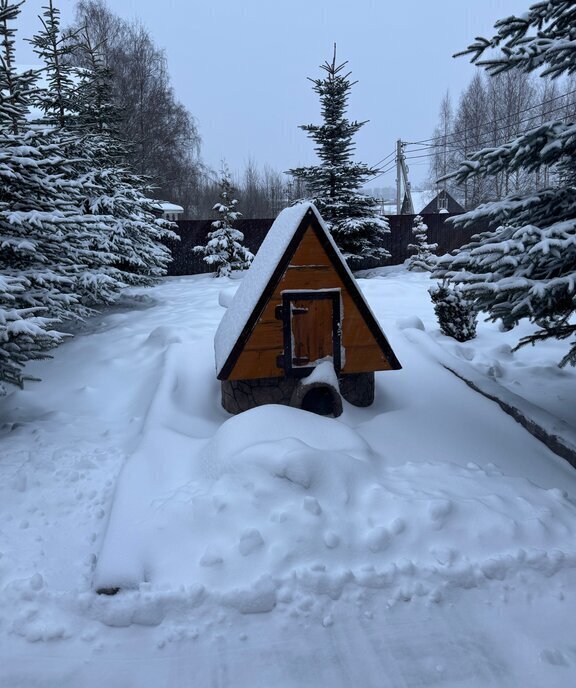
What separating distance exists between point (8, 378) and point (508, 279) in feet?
12.5

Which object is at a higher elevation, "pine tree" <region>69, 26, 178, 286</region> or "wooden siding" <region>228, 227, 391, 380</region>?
"pine tree" <region>69, 26, 178, 286</region>

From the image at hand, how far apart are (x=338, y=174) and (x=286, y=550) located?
541 inches

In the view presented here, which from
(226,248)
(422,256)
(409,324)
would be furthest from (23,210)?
(422,256)

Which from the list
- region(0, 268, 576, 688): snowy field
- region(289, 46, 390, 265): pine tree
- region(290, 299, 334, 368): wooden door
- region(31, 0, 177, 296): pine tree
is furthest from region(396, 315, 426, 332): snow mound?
region(289, 46, 390, 265): pine tree

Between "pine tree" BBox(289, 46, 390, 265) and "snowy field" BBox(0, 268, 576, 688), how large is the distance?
36.9 feet

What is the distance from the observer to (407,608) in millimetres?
2188

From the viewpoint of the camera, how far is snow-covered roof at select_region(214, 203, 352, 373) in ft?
11.8

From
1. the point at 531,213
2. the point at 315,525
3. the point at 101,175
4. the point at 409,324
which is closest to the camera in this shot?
the point at 315,525

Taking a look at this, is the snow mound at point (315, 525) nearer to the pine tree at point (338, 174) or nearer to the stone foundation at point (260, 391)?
the stone foundation at point (260, 391)

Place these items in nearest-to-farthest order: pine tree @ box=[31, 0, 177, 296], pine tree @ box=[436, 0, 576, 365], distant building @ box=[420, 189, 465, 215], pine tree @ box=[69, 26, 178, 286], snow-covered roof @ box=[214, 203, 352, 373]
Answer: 1. pine tree @ box=[436, 0, 576, 365]
2. snow-covered roof @ box=[214, 203, 352, 373]
3. pine tree @ box=[31, 0, 177, 296]
4. pine tree @ box=[69, 26, 178, 286]
5. distant building @ box=[420, 189, 465, 215]

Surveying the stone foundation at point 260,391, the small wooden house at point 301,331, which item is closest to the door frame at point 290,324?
the small wooden house at point 301,331

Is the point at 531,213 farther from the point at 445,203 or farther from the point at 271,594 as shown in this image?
the point at 445,203

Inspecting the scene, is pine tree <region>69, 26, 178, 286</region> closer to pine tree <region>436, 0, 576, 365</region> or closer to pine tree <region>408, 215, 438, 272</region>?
pine tree <region>436, 0, 576, 365</region>

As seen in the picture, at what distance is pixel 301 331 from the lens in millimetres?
3697
